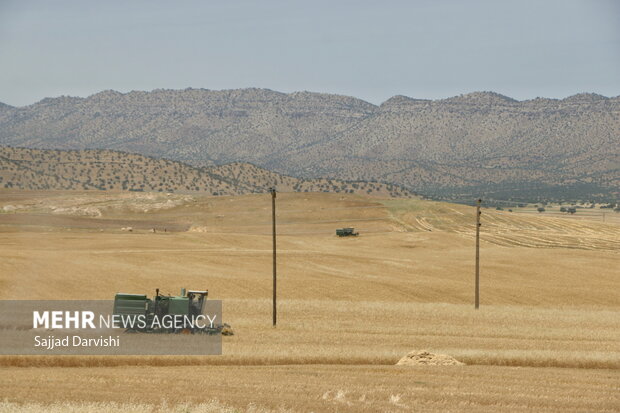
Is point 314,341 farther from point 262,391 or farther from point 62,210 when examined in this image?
point 62,210

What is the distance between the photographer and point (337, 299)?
182 ft

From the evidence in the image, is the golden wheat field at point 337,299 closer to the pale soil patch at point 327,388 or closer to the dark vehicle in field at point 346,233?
the pale soil patch at point 327,388

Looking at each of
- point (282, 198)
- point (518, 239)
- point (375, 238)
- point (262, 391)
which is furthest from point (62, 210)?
point (262, 391)

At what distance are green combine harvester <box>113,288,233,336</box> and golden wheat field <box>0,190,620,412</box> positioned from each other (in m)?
1.94

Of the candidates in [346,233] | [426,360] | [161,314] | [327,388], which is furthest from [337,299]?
[346,233]

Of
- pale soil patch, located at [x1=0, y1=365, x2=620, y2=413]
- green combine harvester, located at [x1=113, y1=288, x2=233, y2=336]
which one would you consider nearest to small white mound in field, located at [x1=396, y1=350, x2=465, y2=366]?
pale soil patch, located at [x1=0, y1=365, x2=620, y2=413]

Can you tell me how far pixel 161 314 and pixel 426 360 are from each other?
12636 millimetres

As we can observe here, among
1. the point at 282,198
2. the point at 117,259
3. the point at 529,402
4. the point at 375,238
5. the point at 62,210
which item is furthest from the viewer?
the point at 282,198

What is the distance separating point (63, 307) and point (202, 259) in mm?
30327

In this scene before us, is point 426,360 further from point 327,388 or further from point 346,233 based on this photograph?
point 346,233

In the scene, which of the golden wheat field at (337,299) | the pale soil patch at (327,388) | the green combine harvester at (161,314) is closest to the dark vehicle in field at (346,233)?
the golden wheat field at (337,299)

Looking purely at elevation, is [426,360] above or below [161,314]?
below

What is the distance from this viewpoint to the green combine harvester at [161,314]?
3456cm

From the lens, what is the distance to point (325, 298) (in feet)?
183
